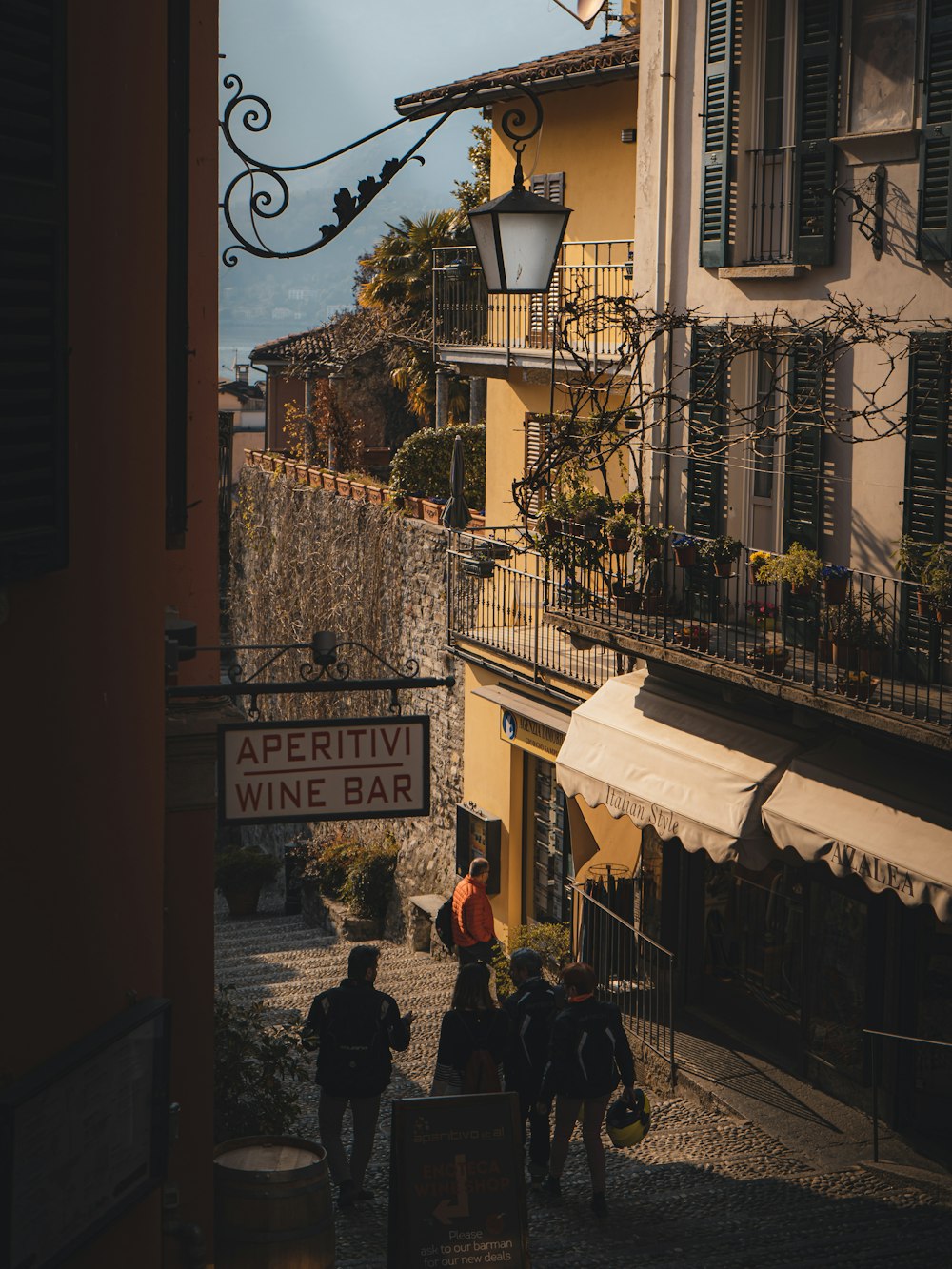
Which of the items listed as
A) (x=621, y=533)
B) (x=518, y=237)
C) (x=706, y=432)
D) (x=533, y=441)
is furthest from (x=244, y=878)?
(x=518, y=237)

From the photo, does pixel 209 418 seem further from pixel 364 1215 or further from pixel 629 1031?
pixel 629 1031

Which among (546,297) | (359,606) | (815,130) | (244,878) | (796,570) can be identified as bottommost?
(244,878)

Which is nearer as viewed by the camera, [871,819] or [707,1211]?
[707,1211]

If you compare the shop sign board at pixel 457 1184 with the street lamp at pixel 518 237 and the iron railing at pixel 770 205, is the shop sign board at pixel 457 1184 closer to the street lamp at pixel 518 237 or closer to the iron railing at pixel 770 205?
the street lamp at pixel 518 237

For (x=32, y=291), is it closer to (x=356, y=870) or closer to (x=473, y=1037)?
(x=473, y=1037)

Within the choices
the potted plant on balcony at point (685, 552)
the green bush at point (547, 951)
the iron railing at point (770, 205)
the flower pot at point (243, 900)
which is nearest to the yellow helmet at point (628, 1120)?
the potted plant on balcony at point (685, 552)

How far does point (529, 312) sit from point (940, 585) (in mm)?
8989

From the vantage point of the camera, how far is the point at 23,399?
15.4 feet

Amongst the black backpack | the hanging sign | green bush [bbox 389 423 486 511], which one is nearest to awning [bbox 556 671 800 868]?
the black backpack

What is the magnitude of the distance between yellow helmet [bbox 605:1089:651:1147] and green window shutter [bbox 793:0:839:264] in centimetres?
642

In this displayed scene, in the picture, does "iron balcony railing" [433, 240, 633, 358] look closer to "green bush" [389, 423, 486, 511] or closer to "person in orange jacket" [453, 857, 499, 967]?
"green bush" [389, 423, 486, 511]

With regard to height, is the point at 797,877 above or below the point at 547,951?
above

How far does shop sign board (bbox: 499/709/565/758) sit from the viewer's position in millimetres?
17000

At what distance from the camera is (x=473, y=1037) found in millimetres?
9781
